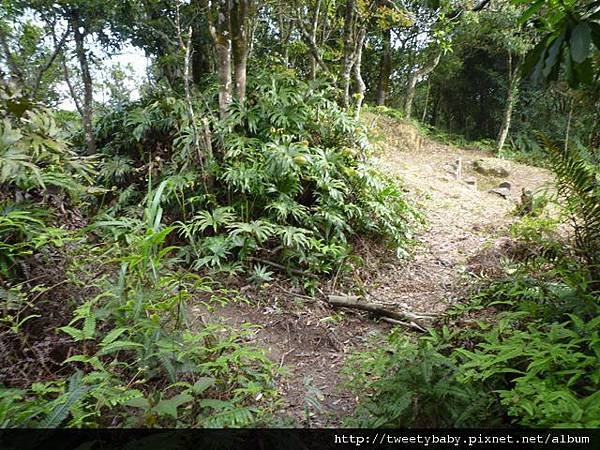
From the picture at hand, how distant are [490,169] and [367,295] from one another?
8.72 m

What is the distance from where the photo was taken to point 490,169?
1073cm

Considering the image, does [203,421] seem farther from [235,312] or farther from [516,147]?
[516,147]

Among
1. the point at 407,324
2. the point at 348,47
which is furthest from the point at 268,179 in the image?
the point at 348,47

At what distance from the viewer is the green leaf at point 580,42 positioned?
1.58 meters

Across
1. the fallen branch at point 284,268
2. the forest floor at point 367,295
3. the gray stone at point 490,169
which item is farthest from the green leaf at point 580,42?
the gray stone at point 490,169

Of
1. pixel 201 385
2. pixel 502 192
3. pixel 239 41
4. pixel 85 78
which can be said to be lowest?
pixel 201 385

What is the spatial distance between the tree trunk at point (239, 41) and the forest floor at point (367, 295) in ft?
9.40

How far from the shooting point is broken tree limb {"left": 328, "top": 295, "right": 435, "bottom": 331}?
10.9 feet

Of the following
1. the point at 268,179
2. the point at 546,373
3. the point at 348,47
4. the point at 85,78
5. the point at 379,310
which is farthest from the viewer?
the point at 348,47

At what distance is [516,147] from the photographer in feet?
45.0

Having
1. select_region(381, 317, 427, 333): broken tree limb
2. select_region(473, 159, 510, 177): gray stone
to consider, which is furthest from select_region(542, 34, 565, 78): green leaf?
select_region(473, 159, 510, 177): gray stone

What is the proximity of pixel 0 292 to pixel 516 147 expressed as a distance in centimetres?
1604

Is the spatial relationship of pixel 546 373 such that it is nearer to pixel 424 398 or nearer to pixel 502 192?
pixel 424 398

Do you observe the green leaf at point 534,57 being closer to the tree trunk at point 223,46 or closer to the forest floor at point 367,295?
the forest floor at point 367,295
